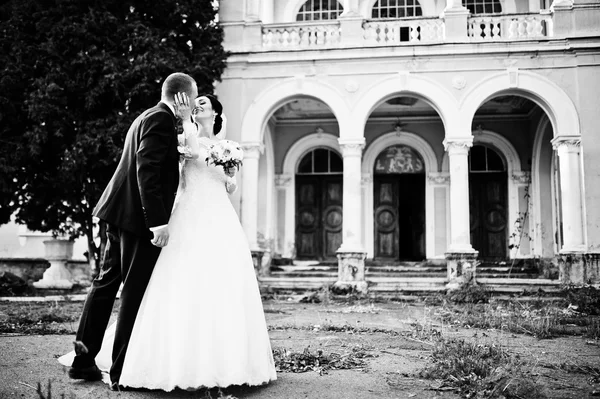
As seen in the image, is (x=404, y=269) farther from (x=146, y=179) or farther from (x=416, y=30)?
(x=146, y=179)

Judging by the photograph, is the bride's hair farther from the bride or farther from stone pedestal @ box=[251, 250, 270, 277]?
stone pedestal @ box=[251, 250, 270, 277]

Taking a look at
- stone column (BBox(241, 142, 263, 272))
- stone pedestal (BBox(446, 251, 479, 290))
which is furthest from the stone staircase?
stone column (BBox(241, 142, 263, 272))

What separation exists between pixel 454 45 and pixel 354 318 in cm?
780

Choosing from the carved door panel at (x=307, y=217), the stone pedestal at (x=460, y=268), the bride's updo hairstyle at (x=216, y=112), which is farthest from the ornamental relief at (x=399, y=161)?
the bride's updo hairstyle at (x=216, y=112)

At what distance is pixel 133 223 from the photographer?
3.70 meters

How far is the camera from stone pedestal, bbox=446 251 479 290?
1221 cm

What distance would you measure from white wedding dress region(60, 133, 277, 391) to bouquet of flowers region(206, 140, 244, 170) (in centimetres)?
7

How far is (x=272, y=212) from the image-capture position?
52.9 ft

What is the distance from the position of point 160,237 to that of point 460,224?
10.2 meters

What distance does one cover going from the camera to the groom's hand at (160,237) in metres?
3.55

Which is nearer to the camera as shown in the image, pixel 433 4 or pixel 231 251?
pixel 231 251

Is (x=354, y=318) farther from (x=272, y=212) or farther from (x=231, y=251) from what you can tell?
(x=272, y=212)

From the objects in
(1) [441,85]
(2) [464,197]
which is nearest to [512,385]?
(2) [464,197]

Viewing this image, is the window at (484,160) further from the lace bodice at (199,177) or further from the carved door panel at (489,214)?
the lace bodice at (199,177)
